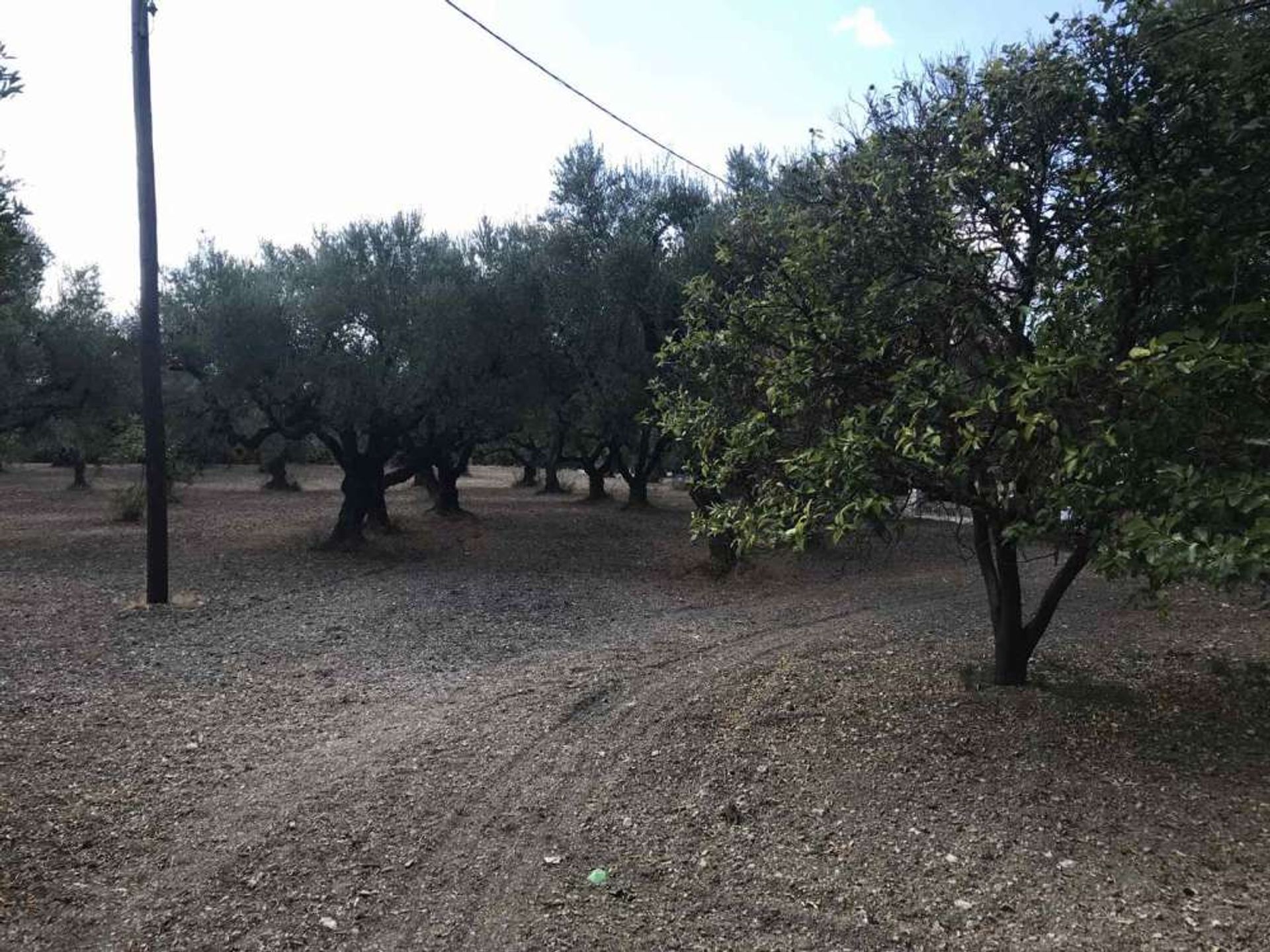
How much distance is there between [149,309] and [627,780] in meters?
7.84

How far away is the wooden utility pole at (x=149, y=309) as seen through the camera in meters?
9.31

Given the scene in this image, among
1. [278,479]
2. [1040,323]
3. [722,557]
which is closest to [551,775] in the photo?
[1040,323]

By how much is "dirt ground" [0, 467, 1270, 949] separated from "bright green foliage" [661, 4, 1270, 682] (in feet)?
3.92

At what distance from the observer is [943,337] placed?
18.3ft

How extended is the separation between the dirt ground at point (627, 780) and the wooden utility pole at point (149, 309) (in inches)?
26.3

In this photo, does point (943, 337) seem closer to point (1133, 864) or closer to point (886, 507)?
point (886, 507)

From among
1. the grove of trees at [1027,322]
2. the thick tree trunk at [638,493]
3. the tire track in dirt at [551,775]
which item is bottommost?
the tire track in dirt at [551,775]

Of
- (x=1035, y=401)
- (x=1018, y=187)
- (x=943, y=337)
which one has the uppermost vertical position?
(x=1018, y=187)

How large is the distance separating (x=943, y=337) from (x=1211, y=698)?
10.2ft

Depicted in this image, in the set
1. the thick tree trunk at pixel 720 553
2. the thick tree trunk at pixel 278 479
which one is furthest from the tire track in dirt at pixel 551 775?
the thick tree trunk at pixel 278 479

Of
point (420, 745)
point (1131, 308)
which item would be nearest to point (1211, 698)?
point (1131, 308)

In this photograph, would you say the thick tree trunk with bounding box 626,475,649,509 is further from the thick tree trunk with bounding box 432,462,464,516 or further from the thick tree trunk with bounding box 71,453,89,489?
the thick tree trunk with bounding box 71,453,89,489

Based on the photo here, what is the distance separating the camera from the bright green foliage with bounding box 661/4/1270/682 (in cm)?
358

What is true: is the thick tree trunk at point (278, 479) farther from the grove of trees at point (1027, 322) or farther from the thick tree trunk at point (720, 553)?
the grove of trees at point (1027, 322)
